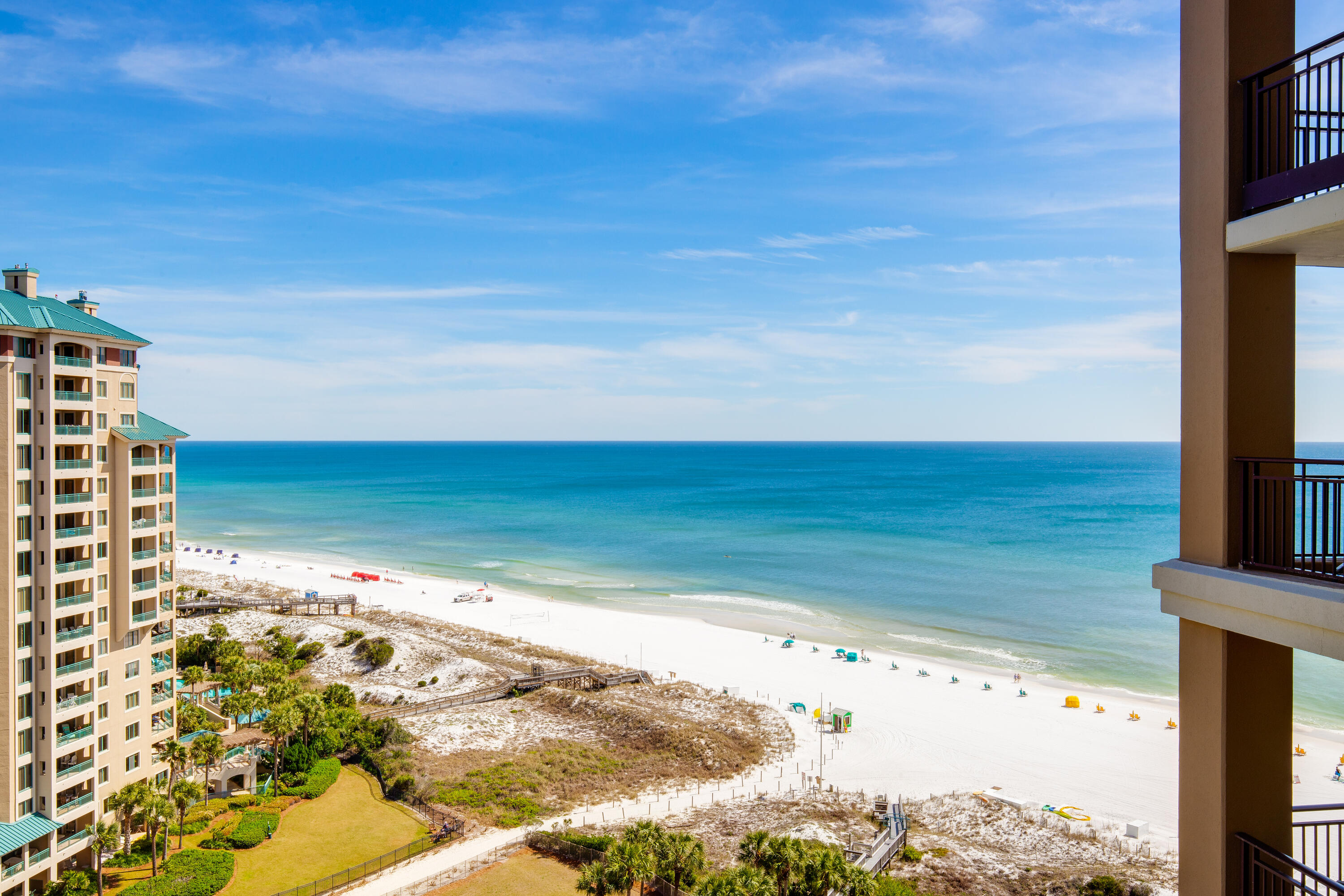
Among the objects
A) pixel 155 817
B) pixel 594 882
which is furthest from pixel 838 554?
pixel 155 817

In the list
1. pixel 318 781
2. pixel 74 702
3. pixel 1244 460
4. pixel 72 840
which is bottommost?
pixel 318 781

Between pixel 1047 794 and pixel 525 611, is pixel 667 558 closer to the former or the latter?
pixel 525 611

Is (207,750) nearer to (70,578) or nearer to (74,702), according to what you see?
(74,702)

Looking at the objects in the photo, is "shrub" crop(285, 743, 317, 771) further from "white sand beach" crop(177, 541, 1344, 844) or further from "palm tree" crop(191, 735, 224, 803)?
"white sand beach" crop(177, 541, 1344, 844)

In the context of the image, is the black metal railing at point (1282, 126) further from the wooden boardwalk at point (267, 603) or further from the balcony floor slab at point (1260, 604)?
the wooden boardwalk at point (267, 603)

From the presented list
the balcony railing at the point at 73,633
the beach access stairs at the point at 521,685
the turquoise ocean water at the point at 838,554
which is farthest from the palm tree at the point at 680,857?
the turquoise ocean water at the point at 838,554

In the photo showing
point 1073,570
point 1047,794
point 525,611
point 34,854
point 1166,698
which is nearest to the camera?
point 34,854

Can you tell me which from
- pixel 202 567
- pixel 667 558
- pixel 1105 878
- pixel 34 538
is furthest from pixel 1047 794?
pixel 202 567
